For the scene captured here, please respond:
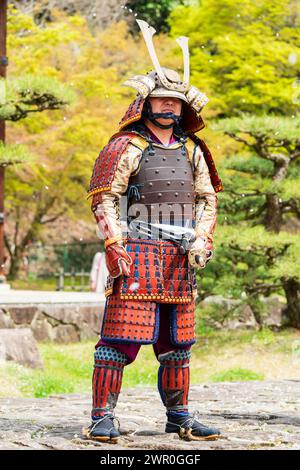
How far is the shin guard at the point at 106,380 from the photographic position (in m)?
4.65

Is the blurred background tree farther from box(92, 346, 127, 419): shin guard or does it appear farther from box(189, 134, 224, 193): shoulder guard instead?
box(92, 346, 127, 419): shin guard

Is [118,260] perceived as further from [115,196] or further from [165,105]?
[165,105]

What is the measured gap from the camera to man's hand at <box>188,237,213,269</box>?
4770mm

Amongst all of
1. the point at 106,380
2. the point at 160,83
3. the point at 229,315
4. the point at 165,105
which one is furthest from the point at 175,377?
the point at 229,315

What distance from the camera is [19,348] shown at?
938 centimetres

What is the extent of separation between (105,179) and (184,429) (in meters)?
1.38

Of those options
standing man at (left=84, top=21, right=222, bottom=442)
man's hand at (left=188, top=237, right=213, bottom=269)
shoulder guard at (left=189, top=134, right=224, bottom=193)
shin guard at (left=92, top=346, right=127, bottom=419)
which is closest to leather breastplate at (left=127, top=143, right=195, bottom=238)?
standing man at (left=84, top=21, right=222, bottom=442)

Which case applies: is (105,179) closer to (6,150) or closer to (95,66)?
(6,150)

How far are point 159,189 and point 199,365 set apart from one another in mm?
6450

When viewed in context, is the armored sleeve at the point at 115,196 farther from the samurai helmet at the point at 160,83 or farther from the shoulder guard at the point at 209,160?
the shoulder guard at the point at 209,160

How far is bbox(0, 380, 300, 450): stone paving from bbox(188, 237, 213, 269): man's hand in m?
0.93

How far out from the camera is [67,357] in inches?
436

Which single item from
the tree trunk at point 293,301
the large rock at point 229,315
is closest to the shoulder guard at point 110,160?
the large rock at point 229,315

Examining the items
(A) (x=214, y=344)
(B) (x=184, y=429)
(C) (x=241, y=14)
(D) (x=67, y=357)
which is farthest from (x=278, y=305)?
(B) (x=184, y=429)
